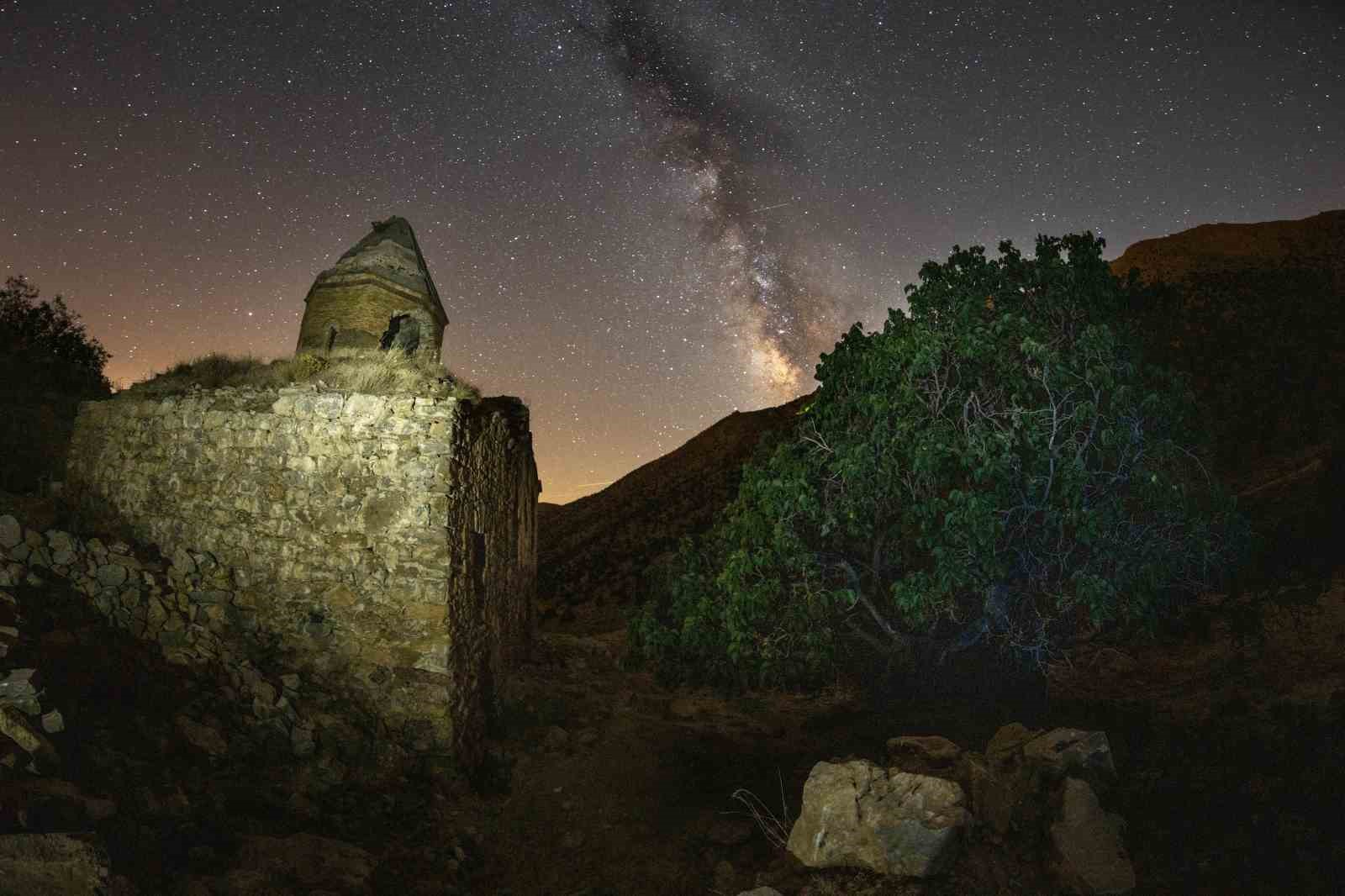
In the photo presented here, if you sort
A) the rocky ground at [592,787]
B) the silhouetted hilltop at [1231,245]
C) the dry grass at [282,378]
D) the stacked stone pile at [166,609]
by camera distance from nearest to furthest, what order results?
the rocky ground at [592,787] → the stacked stone pile at [166,609] → the dry grass at [282,378] → the silhouetted hilltop at [1231,245]

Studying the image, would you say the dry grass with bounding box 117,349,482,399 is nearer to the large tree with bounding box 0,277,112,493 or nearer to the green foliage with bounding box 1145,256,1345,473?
the large tree with bounding box 0,277,112,493

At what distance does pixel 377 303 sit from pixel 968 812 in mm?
14087

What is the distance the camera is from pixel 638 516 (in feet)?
122

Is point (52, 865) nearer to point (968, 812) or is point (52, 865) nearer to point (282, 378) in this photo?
point (968, 812)

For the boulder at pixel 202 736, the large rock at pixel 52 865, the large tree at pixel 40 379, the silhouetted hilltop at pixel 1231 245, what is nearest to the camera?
the large rock at pixel 52 865

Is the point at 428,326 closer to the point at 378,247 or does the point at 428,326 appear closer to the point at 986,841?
the point at 378,247

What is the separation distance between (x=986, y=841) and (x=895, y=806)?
30.5 inches

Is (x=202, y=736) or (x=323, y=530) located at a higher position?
(x=323, y=530)

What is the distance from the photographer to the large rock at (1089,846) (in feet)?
16.0

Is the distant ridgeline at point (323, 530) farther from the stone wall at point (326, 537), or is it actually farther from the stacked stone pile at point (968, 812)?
the stacked stone pile at point (968, 812)

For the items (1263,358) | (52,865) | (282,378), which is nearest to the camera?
(52,865)

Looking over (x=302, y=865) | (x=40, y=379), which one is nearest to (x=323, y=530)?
(x=302, y=865)

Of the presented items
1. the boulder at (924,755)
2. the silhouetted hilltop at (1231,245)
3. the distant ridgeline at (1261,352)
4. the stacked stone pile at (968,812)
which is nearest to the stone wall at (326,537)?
the stacked stone pile at (968,812)

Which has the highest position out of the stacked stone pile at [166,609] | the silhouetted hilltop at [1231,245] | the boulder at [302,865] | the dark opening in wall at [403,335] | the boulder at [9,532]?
the silhouetted hilltop at [1231,245]
